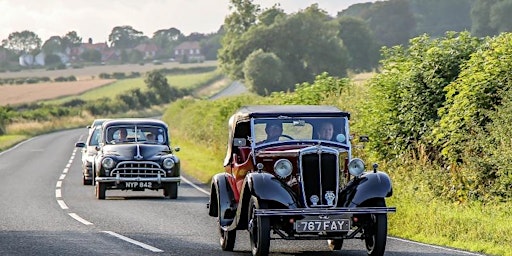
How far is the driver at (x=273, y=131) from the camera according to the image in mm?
14453

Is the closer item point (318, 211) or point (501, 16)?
point (318, 211)

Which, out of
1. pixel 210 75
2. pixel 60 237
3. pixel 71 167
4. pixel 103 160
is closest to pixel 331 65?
pixel 210 75

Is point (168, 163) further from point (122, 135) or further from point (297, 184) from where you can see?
point (297, 184)

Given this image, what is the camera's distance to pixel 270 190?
13.0m

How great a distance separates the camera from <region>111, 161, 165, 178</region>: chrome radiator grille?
78.8 ft

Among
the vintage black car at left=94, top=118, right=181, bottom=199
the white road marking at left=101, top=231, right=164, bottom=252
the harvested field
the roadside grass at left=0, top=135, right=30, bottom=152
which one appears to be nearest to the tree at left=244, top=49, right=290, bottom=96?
the harvested field

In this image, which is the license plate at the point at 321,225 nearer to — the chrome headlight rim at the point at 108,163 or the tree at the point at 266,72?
the chrome headlight rim at the point at 108,163

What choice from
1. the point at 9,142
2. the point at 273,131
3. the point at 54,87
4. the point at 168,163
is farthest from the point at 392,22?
the point at 273,131

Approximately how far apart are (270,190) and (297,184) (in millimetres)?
581

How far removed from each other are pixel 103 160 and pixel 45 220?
5051 millimetres

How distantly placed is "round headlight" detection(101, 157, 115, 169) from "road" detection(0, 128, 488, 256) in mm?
772

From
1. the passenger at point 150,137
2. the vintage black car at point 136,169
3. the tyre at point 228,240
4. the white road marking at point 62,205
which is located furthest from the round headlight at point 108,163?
the tyre at point 228,240

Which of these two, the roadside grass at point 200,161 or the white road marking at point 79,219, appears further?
the roadside grass at point 200,161

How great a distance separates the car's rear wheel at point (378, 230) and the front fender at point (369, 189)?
0.39ft
